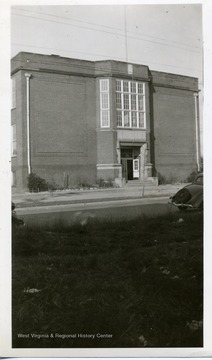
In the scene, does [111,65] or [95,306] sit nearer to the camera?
[95,306]

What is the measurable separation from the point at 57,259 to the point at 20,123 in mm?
1348

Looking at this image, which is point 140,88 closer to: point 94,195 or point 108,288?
point 94,195

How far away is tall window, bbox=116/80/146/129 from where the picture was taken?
131 inches

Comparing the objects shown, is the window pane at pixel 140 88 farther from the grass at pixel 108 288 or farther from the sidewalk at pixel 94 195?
the grass at pixel 108 288

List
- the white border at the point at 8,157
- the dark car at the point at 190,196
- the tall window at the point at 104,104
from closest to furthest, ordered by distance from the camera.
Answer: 1. the white border at the point at 8,157
2. the dark car at the point at 190,196
3. the tall window at the point at 104,104

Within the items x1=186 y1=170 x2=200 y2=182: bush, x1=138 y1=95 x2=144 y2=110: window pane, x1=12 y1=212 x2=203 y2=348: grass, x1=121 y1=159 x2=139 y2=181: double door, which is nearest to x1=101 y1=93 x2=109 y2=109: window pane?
x1=138 y1=95 x2=144 y2=110: window pane

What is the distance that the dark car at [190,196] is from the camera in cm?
287

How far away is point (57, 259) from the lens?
108 inches

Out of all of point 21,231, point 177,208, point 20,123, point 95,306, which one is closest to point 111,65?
point 20,123

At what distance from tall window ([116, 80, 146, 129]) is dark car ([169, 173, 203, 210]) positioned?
2.71 feet

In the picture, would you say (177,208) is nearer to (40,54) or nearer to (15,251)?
(15,251)

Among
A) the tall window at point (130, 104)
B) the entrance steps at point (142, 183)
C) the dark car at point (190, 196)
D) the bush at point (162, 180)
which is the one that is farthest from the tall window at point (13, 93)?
the dark car at point (190, 196)

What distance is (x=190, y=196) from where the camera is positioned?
3025 mm

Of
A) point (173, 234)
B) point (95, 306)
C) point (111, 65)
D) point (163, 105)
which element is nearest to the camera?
point (95, 306)
